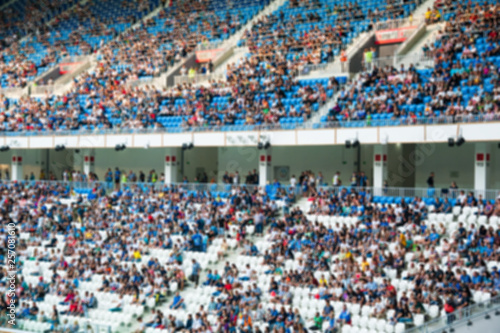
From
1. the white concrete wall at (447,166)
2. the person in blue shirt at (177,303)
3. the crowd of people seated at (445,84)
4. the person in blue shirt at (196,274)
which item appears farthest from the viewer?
the white concrete wall at (447,166)

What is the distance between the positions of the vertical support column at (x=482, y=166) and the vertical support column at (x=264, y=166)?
1047 cm

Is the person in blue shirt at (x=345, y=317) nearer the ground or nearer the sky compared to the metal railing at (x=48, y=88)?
nearer the ground

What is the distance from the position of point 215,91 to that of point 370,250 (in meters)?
17.3

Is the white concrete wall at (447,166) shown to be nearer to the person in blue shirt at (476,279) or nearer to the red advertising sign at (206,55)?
the person in blue shirt at (476,279)

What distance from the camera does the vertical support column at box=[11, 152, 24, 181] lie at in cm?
4441

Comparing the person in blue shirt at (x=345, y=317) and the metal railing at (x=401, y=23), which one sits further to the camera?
the metal railing at (x=401, y=23)

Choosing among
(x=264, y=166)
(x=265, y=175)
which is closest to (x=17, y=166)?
(x=264, y=166)

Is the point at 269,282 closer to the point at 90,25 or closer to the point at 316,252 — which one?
the point at 316,252

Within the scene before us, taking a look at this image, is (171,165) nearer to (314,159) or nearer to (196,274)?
(314,159)

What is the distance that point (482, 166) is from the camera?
28344 millimetres

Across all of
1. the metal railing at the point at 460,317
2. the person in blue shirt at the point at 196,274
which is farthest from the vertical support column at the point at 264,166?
the metal railing at the point at 460,317

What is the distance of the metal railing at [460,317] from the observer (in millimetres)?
Result: 19172

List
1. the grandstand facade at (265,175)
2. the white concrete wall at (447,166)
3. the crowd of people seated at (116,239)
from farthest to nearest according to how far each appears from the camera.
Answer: the white concrete wall at (447,166) → the crowd of people seated at (116,239) → the grandstand facade at (265,175)

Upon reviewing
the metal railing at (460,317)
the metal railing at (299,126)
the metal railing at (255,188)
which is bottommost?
the metal railing at (460,317)
